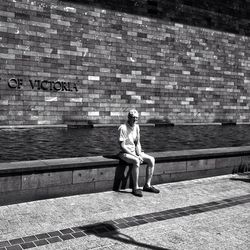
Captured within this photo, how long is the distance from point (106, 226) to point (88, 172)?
161 centimetres

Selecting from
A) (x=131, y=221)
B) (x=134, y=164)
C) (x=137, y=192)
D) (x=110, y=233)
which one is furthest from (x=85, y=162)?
(x=110, y=233)

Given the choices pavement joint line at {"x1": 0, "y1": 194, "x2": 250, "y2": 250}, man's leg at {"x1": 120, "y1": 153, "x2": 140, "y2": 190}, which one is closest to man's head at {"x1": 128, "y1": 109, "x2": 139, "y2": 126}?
man's leg at {"x1": 120, "y1": 153, "x2": 140, "y2": 190}

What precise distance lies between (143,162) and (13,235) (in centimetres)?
305

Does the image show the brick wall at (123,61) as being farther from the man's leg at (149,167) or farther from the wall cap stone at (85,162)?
the man's leg at (149,167)

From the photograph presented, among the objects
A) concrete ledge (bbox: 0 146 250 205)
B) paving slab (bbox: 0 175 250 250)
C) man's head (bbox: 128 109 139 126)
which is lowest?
paving slab (bbox: 0 175 250 250)

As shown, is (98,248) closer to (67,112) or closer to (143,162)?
(143,162)

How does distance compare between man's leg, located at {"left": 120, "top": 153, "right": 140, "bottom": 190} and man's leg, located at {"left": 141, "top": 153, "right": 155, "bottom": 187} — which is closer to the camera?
man's leg, located at {"left": 120, "top": 153, "right": 140, "bottom": 190}

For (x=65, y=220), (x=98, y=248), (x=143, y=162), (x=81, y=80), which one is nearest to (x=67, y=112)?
(x=81, y=80)

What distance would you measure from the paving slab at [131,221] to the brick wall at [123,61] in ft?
30.2

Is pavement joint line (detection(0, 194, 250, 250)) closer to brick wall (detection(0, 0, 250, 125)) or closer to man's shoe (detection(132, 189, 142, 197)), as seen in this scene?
man's shoe (detection(132, 189, 142, 197))

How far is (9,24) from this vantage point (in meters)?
13.7

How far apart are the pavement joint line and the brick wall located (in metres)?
10.0

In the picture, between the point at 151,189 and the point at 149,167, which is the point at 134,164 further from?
the point at 151,189

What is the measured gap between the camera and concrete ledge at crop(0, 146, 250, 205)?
5492 millimetres
